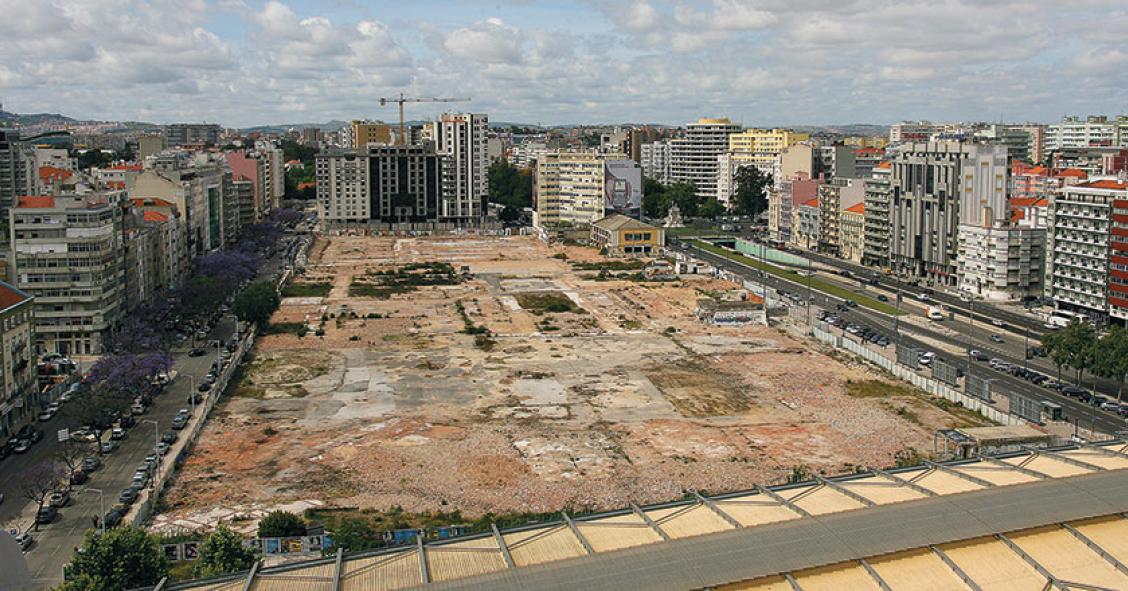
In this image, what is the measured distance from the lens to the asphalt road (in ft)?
110

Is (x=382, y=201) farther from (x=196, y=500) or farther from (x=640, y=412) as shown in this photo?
(x=196, y=500)

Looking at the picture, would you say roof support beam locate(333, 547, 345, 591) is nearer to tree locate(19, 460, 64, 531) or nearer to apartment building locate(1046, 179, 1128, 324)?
tree locate(19, 460, 64, 531)

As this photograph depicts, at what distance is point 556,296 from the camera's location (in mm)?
61656

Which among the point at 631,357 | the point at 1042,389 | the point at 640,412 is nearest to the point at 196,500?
the point at 640,412

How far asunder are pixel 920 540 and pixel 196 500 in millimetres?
17860

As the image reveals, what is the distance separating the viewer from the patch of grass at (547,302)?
56.8 metres

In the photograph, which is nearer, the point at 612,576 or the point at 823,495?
the point at 612,576

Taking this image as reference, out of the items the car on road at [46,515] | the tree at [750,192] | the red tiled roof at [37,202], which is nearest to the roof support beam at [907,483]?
the car on road at [46,515]

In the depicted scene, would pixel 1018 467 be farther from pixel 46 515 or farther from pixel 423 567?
pixel 46 515

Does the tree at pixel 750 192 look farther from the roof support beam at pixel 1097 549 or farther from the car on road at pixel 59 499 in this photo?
the roof support beam at pixel 1097 549

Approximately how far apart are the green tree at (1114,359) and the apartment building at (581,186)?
57.8 m

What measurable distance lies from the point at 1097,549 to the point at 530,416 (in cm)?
2047

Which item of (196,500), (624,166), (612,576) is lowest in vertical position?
(196,500)

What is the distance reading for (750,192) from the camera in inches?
4281
